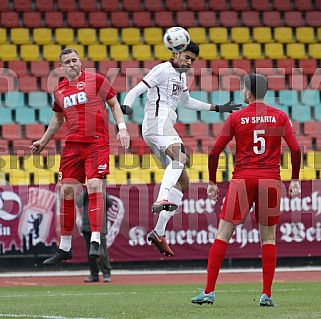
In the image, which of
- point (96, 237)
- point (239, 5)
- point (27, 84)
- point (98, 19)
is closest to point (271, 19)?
point (239, 5)

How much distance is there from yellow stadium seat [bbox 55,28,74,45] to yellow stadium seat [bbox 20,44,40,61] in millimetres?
620

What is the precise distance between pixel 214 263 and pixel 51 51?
13212 mm

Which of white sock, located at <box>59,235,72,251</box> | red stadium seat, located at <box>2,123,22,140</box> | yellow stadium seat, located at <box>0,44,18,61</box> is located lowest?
white sock, located at <box>59,235,72,251</box>

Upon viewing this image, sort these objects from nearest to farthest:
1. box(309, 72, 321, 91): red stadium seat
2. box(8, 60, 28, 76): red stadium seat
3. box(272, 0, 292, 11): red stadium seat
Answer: box(8, 60, 28, 76): red stadium seat
box(309, 72, 321, 91): red stadium seat
box(272, 0, 292, 11): red stadium seat

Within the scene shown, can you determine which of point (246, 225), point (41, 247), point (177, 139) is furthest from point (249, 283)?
point (177, 139)

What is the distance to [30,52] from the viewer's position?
2116 cm

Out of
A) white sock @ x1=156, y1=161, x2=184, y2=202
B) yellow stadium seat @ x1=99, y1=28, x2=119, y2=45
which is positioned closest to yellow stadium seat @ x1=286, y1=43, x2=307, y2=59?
yellow stadium seat @ x1=99, y1=28, x2=119, y2=45

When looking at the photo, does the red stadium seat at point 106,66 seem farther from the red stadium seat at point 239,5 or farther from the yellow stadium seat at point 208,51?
the red stadium seat at point 239,5

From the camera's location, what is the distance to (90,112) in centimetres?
916

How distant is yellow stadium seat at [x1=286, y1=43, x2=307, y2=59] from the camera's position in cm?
2202

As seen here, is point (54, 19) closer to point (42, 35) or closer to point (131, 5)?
point (42, 35)

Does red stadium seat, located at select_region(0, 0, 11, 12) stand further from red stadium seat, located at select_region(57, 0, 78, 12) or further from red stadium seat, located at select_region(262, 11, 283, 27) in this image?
red stadium seat, located at select_region(262, 11, 283, 27)

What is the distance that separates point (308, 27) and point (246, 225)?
7469 millimetres

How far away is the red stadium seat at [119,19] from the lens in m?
22.2
